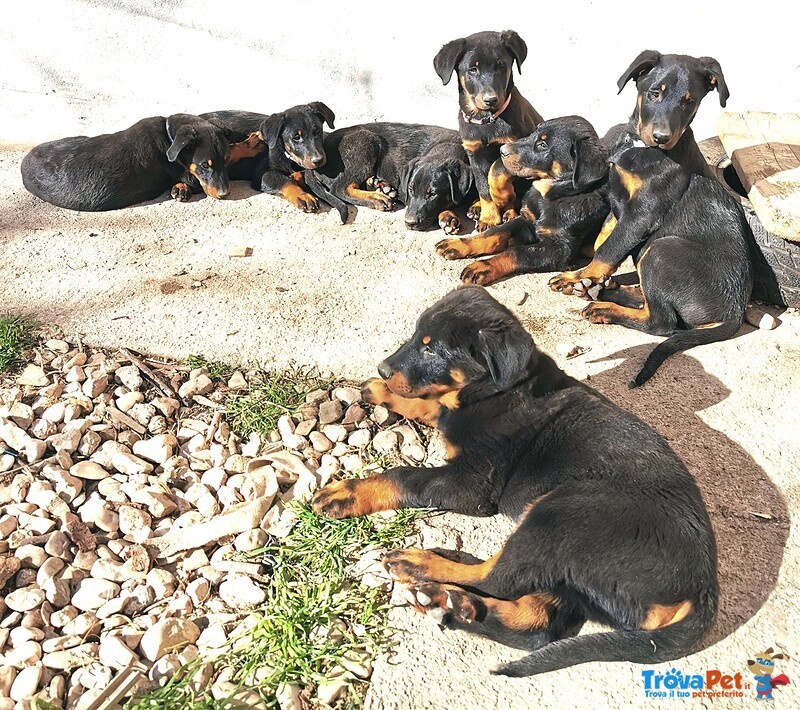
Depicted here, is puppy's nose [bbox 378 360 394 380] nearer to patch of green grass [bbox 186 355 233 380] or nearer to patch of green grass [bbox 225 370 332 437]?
patch of green grass [bbox 225 370 332 437]

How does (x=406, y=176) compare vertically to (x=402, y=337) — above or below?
above

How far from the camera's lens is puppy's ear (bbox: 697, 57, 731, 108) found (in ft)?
13.9

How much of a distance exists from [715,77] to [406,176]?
2201 millimetres

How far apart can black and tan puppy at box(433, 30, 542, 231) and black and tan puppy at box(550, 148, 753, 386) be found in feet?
2.53

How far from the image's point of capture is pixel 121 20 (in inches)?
264

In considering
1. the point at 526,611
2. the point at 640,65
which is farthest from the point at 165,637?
the point at 640,65

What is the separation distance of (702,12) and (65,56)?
5576 mm

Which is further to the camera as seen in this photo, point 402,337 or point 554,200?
point 554,200

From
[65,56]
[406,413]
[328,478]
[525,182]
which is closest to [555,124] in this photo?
[525,182]

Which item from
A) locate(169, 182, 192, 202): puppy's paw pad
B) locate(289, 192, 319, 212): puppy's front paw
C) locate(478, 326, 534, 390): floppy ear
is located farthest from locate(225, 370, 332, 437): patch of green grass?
locate(169, 182, 192, 202): puppy's paw pad

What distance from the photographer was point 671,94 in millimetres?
4348

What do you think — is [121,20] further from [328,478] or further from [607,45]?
[328,478]

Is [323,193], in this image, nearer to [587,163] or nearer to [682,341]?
[587,163]

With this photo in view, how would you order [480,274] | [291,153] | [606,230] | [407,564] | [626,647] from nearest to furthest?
[626,647] → [407,564] → [480,274] → [606,230] → [291,153]
